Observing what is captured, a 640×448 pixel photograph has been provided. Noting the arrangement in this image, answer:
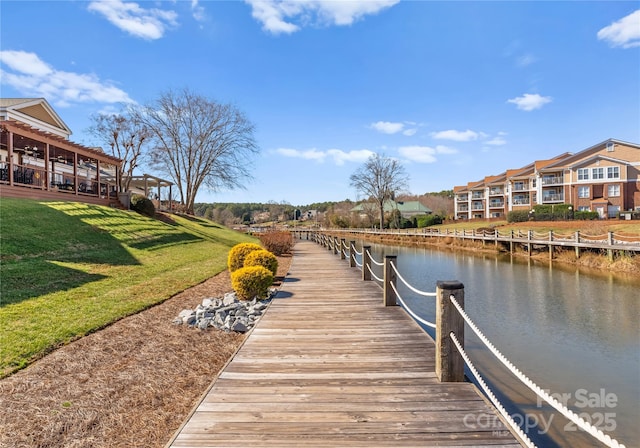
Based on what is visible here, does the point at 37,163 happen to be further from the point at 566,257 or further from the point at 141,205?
the point at 566,257

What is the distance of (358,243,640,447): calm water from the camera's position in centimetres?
485

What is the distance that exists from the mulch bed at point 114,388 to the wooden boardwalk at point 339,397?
0.57 metres

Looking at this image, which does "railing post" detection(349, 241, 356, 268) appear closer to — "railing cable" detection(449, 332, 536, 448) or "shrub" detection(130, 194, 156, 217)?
"railing cable" detection(449, 332, 536, 448)

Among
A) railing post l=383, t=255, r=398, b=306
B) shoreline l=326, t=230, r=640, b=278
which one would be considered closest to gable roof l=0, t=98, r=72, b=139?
railing post l=383, t=255, r=398, b=306

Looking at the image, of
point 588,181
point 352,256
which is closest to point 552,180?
point 588,181

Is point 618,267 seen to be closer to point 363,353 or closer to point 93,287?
point 363,353

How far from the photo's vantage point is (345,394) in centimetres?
345

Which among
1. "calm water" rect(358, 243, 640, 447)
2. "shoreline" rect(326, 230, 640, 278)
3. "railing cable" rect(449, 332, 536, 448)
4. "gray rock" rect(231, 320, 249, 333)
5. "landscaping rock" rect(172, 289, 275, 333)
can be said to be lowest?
"calm water" rect(358, 243, 640, 447)

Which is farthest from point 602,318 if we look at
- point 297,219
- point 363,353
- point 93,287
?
point 297,219

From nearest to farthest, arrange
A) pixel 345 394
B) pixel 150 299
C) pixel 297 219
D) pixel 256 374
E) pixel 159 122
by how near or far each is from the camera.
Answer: pixel 345 394 → pixel 256 374 → pixel 150 299 → pixel 159 122 → pixel 297 219

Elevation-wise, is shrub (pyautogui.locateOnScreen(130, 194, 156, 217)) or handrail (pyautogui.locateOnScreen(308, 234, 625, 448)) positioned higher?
shrub (pyautogui.locateOnScreen(130, 194, 156, 217))

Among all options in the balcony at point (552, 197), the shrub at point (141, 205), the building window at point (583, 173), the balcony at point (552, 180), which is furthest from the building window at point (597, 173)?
the shrub at point (141, 205)

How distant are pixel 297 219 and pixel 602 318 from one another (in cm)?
11258

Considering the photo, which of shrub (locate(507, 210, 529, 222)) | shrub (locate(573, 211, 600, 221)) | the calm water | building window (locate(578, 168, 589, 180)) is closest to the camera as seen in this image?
the calm water
